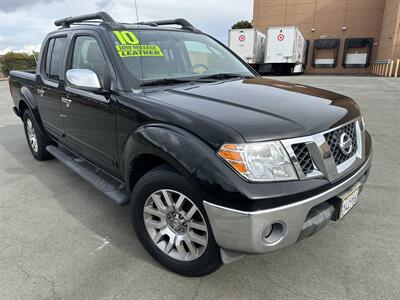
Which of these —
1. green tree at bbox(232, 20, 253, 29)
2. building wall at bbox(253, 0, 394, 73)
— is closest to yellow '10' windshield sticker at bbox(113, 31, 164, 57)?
building wall at bbox(253, 0, 394, 73)

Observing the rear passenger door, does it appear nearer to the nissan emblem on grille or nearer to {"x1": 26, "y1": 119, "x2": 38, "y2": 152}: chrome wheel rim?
{"x1": 26, "y1": 119, "x2": 38, "y2": 152}: chrome wheel rim

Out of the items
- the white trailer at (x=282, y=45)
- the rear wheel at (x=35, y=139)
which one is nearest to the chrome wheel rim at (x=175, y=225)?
the rear wheel at (x=35, y=139)

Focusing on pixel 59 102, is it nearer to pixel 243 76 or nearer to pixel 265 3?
pixel 243 76

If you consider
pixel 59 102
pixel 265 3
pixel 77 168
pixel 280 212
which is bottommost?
pixel 77 168

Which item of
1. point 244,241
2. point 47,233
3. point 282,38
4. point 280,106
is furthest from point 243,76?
point 282,38

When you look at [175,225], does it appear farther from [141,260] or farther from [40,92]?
[40,92]

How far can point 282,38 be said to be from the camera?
24859 mm

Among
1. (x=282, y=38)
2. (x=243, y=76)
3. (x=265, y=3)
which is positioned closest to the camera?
(x=243, y=76)

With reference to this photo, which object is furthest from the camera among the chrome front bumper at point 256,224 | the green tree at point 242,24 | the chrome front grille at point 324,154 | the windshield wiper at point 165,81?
the green tree at point 242,24

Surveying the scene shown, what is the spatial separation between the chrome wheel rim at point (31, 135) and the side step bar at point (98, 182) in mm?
1116

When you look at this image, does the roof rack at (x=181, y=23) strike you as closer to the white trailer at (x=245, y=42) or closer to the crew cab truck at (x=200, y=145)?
the crew cab truck at (x=200, y=145)

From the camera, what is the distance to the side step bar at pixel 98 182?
2746mm

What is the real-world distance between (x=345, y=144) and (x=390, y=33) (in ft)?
106

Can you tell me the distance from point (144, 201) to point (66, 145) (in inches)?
75.2
